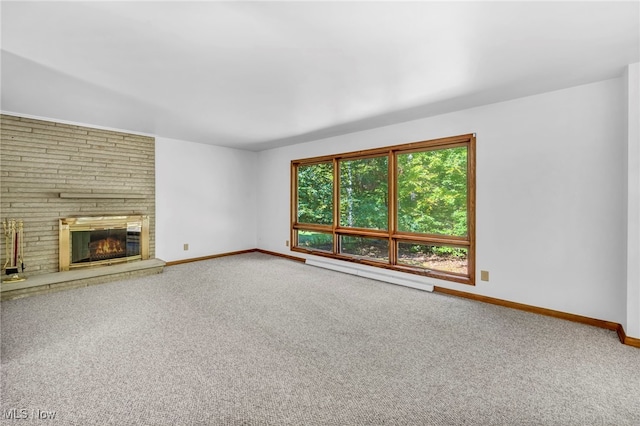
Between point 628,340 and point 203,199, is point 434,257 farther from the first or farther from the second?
point 203,199

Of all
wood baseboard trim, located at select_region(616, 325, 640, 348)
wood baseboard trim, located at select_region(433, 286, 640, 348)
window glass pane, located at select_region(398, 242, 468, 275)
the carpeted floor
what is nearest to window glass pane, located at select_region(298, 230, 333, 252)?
window glass pane, located at select_region(398, 242, 468, 275)

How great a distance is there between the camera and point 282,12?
165 cm

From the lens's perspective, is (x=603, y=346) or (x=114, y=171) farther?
(x=114, y=171)

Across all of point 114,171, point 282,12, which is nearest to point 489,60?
point 282,12

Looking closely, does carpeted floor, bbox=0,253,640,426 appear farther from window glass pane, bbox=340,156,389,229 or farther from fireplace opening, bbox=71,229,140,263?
window glass pane, bbox=340,156,389,229

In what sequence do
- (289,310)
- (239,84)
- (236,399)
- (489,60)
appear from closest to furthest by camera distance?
(236,399), (489,60), (239,84), (289,310)

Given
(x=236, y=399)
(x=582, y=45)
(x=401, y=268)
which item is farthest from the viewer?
(x=401, y=268)

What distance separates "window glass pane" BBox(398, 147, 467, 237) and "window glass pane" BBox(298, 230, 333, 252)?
1474mm

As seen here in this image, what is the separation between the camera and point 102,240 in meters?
4.29

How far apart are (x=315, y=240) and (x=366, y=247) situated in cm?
115

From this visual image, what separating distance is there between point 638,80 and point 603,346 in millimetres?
2185

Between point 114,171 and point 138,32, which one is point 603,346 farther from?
point 114,171

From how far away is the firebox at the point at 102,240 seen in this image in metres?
3.97

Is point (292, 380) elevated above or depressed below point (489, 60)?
below
